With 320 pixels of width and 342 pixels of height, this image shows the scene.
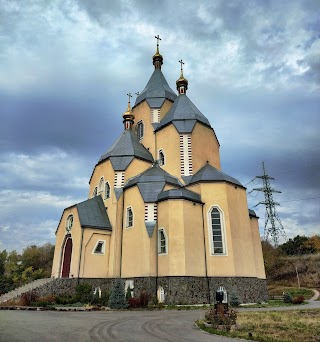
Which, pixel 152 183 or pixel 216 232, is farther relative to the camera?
pixel 152 183

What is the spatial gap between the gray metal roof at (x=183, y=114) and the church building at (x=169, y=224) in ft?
0.30

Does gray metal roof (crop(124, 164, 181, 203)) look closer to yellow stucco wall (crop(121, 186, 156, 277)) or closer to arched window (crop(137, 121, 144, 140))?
yellow stucco wall (crop(121, 186, 156, 277))

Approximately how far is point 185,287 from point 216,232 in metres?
4.42

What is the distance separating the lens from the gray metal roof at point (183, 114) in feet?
85.1

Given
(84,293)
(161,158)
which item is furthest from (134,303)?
(161,158)

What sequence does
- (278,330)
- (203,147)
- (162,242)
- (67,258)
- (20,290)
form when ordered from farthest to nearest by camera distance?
(203,147) < (67,258) < (20,290) < (162,242) < (278,330)

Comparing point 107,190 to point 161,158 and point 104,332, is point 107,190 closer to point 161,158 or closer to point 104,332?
point 161,158

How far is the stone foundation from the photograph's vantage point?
58.9 feet

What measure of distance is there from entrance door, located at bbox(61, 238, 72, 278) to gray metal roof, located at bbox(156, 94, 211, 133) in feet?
41.6

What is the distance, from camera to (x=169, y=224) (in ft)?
63.9

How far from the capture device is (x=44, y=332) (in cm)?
816

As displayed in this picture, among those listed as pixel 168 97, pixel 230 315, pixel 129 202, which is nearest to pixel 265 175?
pixel 168 97

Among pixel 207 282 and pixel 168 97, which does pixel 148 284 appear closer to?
pixel 207 282

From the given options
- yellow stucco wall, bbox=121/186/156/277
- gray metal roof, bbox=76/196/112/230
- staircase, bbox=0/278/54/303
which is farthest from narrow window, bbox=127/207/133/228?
staircase, bbox=0/278/54/303
